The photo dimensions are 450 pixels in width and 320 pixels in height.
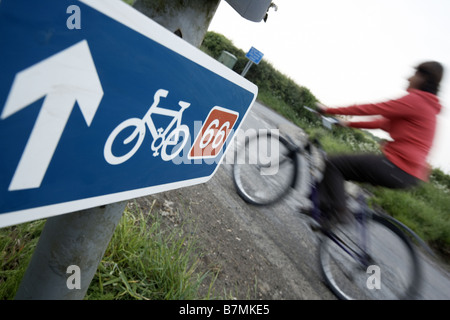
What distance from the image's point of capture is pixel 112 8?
36 cm

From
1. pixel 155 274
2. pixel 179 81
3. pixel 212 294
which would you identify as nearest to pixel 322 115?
pixel 212 294

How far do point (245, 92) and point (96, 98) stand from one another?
52cm

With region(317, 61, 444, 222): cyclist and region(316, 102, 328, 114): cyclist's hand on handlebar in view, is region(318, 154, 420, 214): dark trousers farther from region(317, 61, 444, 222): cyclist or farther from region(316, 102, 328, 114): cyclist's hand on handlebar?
region(316, 102, 328, 114): cyclist's hand on handlebar

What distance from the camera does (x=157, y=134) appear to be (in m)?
0.55

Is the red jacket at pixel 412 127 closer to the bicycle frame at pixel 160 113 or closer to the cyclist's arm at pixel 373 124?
the cyclist's arm at pixel 373 124

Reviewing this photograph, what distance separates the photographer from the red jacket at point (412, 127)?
2.09 m

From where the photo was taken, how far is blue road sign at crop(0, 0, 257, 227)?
30 centimetres

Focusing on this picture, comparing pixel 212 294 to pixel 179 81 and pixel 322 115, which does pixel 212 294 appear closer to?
pixel 179 81

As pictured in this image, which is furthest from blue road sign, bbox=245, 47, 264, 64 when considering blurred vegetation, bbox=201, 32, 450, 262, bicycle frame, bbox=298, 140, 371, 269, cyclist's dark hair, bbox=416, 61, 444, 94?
bicycle frame, bbox=298, 140, 371, 269

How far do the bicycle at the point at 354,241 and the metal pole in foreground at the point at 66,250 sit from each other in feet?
8.27

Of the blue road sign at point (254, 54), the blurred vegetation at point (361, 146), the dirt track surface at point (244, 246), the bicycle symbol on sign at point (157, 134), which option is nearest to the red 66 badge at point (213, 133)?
the bicycle symbol on sign at point (157, 134)

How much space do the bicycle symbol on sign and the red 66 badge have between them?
68 mm

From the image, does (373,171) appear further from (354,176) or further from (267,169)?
(267,169)

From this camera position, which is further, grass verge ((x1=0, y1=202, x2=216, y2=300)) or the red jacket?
the red jacket
